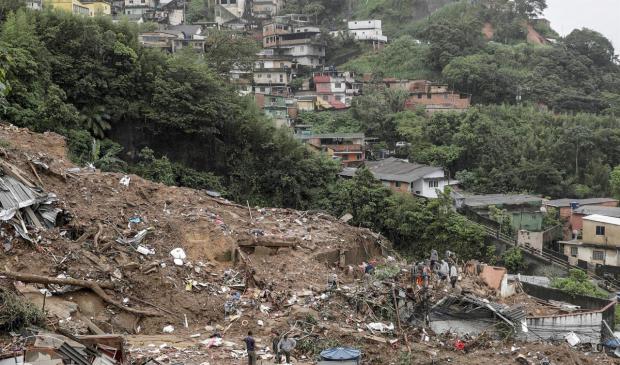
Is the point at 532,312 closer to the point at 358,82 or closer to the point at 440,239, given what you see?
the point at 440,239

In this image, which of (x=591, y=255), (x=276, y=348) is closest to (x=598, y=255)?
(x=591, y=255)

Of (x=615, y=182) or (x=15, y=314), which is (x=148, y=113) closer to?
(x=15, y=314)

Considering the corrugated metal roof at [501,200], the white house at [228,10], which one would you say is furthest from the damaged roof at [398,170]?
the white house at [228,10]

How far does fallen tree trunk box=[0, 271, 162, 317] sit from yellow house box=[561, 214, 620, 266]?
1671 cm

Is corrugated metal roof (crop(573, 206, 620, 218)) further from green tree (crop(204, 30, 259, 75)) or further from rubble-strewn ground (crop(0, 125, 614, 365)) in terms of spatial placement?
green tree (crop(204, 30, 259, 75))

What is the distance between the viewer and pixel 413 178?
26562 mm

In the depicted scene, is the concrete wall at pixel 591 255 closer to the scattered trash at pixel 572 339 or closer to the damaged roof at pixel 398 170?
the damaged roof at pixel 398 170

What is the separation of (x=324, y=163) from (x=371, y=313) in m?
13.3

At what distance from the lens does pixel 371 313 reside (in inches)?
429

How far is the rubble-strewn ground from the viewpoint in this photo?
9.77 metres

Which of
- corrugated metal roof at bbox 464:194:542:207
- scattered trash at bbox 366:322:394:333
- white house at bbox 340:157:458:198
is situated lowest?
corrugated metal roof at bbox 464:194:542:207

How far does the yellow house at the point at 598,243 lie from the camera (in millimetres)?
Result: 22375

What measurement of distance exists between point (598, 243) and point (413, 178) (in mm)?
6866

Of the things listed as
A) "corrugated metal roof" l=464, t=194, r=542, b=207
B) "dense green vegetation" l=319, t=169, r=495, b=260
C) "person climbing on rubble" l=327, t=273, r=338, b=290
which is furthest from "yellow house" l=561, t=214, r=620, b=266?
"person climbing on rubble" l=327, t=273, r=338, b=290
